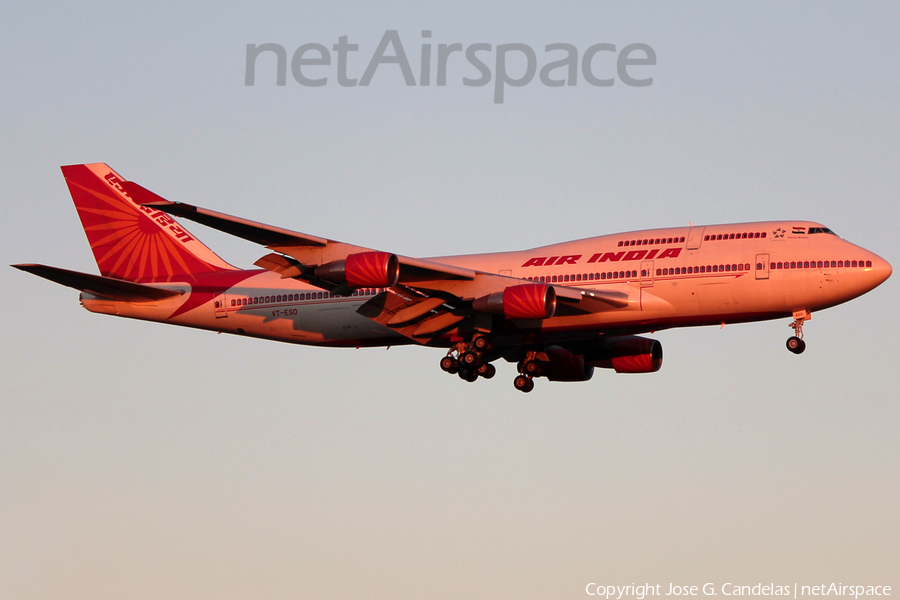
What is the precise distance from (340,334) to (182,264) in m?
8.47

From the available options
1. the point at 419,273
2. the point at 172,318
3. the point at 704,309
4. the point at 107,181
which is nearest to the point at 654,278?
the point at 704,309

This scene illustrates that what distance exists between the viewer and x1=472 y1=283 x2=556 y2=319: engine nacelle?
40156mm

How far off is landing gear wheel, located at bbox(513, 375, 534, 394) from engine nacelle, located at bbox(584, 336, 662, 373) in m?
3.16

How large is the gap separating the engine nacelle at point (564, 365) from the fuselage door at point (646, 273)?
7682 mm

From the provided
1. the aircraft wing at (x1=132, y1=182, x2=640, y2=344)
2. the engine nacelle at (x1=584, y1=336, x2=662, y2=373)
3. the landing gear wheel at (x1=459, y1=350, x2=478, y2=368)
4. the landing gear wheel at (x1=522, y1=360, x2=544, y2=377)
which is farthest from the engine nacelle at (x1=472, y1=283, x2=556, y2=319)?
the engine nacelle at (x1=584, y1=336, x2=662, y2=373)

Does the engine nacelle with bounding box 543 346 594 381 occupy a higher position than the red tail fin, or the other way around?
the red tail fin

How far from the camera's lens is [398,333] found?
4559 cm

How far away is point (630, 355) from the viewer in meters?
48.2

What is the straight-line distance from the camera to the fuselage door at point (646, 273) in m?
41.8

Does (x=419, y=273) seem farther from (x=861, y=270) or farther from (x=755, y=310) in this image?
(x=861, y=270)

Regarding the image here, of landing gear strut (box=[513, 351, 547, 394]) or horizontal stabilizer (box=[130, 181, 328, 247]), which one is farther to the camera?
landing gear strut (box=[513, 351, 547, 394])

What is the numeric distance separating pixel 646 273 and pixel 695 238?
228 centimetres

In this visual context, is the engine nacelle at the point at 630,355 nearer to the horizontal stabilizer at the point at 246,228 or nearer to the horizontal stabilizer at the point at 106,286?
the horizontal stabilizer at the point at 246,228

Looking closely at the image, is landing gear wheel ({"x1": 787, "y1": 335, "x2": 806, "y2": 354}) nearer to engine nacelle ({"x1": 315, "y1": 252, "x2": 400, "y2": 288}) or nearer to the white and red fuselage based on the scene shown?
the white and red fuselage
